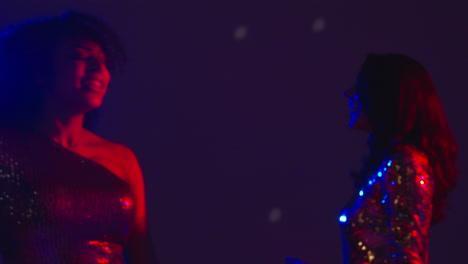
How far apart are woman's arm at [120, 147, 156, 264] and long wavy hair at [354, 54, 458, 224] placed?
753mm

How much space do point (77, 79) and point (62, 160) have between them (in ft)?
0.85

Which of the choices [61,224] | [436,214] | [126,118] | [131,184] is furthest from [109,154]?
[436,214]

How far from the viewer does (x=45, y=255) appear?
72.4 inches

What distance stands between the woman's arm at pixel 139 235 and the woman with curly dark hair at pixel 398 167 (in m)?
0.69

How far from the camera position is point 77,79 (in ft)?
6.61

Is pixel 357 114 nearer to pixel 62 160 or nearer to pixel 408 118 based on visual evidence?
pixel 408 118

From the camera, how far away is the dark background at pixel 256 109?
280cm

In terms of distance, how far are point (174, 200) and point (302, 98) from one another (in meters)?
0.80

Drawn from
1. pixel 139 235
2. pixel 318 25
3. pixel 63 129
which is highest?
pixel 318 25

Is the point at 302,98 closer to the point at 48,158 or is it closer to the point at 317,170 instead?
the point at 317,170

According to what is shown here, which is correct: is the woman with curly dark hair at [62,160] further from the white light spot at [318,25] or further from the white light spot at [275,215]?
the white light spot at [318,25]

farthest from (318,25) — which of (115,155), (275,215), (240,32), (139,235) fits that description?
(139,235)

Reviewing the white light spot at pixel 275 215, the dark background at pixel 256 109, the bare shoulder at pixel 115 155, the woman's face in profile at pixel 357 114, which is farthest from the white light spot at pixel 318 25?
the bare shoulder at pixel 115 155

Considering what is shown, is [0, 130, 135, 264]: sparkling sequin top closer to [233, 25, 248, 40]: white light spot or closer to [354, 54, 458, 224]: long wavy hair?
[354, 54, 458, 224]: long wavy hair
